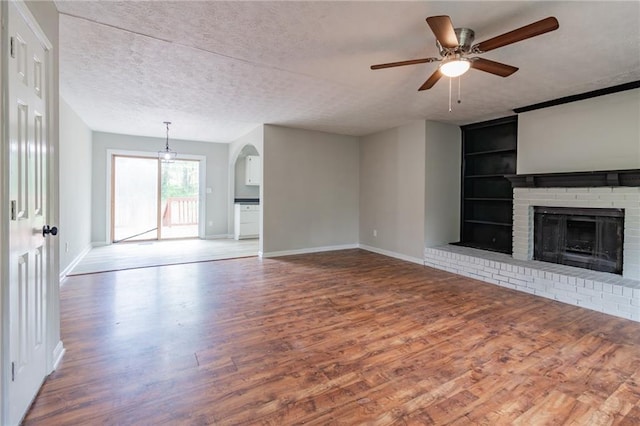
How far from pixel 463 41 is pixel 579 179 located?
2.53m

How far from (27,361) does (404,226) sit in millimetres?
4920

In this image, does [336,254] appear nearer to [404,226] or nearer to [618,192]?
[404,226]

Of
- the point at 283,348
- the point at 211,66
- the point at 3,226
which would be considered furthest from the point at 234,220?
the point at 3,226

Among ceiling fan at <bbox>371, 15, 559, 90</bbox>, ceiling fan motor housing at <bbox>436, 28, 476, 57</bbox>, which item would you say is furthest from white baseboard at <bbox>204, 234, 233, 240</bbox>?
ceiling fan motor housing at <bbox>436, 28, 476, 57</bbox>

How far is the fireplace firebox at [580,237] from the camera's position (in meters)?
3.39

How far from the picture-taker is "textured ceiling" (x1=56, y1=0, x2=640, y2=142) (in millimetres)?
2072

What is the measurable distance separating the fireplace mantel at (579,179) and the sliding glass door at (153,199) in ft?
22.1

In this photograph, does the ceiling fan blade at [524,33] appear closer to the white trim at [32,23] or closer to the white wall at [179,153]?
the white trim at [32,23]

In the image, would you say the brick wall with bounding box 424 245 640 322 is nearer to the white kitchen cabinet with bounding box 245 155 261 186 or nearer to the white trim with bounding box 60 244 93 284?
the white kitchen cabinet with bounding box 245 155 261 186

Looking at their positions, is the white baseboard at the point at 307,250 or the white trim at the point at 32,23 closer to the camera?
the white trim at the point at 32,23

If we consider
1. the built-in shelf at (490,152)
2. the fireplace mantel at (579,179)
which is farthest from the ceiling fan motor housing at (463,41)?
the built-in shelf at (490,152)

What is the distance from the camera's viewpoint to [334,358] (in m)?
2.16

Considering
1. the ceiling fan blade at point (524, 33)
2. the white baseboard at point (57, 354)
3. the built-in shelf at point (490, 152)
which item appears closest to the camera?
the ceiling fan blade at point (524, 33)

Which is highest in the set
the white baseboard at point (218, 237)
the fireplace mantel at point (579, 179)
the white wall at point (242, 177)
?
the white wall at point (242, 177)
